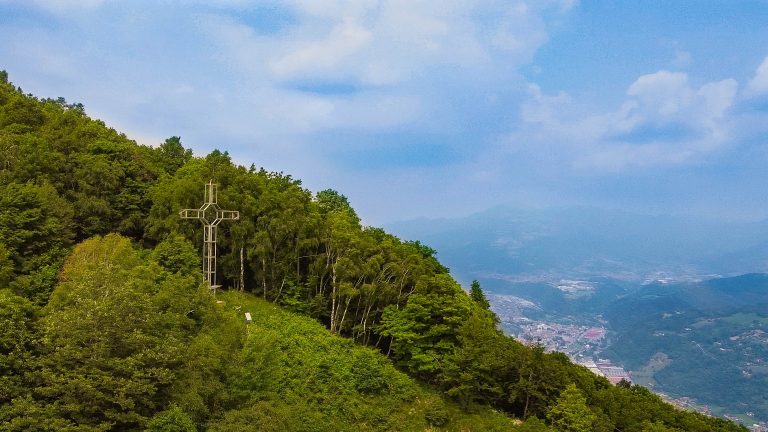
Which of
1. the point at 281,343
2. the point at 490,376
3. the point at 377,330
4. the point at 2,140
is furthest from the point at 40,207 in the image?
the point at 490,376

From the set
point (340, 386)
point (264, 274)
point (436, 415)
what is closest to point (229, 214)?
point (264, 274)

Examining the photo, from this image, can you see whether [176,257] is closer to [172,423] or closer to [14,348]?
[14,348]

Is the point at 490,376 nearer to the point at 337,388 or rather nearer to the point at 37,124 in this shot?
the point at 337,388

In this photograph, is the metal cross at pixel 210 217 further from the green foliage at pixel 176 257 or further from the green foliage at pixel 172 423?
the green foliage at pixel 172 423

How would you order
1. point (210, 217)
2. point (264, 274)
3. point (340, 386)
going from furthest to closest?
point (264, 274), point (210, 217), point (340, 386)

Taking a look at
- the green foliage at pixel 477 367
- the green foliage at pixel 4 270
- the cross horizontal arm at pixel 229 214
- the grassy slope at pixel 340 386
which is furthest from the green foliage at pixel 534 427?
the green foliage at pixel 4 270
